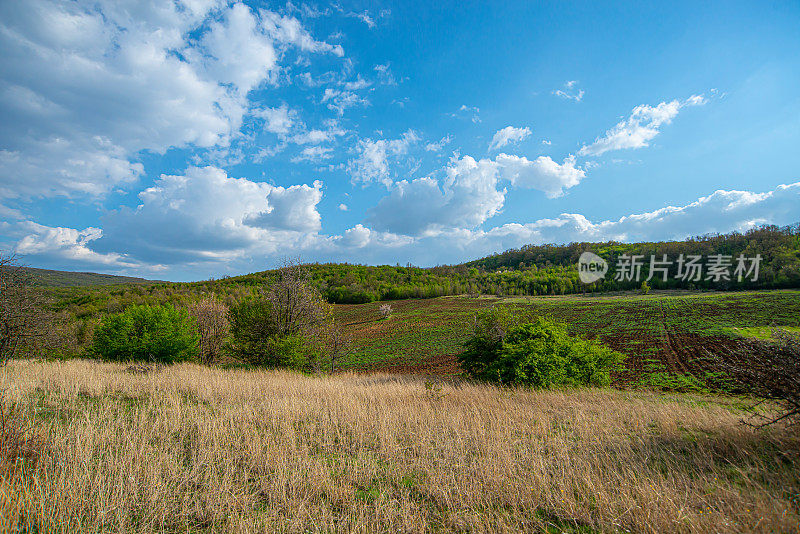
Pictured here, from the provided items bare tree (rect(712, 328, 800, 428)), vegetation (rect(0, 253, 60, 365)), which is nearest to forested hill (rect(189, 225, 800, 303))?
vegetation (rect(0, 253, 60, 365))

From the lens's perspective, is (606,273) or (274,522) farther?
(606,273)

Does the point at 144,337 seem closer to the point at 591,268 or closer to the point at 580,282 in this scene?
the point at 580,282

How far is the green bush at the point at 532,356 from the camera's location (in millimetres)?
13664

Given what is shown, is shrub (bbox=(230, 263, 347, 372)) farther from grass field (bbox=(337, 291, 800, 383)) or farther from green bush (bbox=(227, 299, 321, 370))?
grass field (bbox=(337, 291, 800, 383))

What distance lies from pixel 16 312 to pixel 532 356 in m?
24.7

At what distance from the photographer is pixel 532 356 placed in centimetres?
1369

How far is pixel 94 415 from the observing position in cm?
647

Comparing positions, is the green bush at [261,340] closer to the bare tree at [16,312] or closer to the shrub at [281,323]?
the shrub at [281,323]

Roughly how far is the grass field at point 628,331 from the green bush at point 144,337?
17.8 metres

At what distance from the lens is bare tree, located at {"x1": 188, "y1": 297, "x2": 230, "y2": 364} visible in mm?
24281

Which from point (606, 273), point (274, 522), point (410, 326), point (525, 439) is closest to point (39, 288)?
point (274, 522)

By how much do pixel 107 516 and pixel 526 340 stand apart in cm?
1452

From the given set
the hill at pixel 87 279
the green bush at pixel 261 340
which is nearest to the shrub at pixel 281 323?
the green bush at pixel 261 340

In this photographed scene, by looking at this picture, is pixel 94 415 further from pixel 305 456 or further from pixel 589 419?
pixel 589 419
